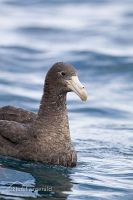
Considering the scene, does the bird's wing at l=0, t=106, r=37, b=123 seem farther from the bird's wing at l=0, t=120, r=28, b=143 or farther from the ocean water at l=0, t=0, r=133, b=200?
the ocean water at l=0, t=0, r=133, b=200

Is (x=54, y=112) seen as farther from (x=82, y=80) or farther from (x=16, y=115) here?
(x=82, y=80)

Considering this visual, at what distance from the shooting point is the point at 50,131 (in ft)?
42.5

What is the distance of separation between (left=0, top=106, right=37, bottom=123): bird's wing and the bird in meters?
0.30

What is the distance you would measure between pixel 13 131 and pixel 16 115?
0.63 meters

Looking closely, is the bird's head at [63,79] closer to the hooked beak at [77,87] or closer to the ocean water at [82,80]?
the hooked beak at [77,87]

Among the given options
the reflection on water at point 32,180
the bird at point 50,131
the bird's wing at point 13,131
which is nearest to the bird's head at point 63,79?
the bird at point 50,131

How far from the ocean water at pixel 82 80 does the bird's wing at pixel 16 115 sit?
0.80 meters

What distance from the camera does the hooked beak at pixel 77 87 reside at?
12.6 m

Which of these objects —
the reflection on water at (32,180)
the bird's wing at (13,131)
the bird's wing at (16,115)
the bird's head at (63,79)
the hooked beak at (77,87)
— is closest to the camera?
the reflection on water at (32,180)

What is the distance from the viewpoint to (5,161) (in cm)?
1295

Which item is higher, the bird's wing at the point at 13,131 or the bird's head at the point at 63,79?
the bird's head at the point at 63,79

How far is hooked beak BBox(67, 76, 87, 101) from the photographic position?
12.6 m

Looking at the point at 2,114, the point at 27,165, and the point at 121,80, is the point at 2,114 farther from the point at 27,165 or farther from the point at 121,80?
the point at 121,80

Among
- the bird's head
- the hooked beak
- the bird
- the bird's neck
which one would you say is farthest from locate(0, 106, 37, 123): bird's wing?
the hooked beak
